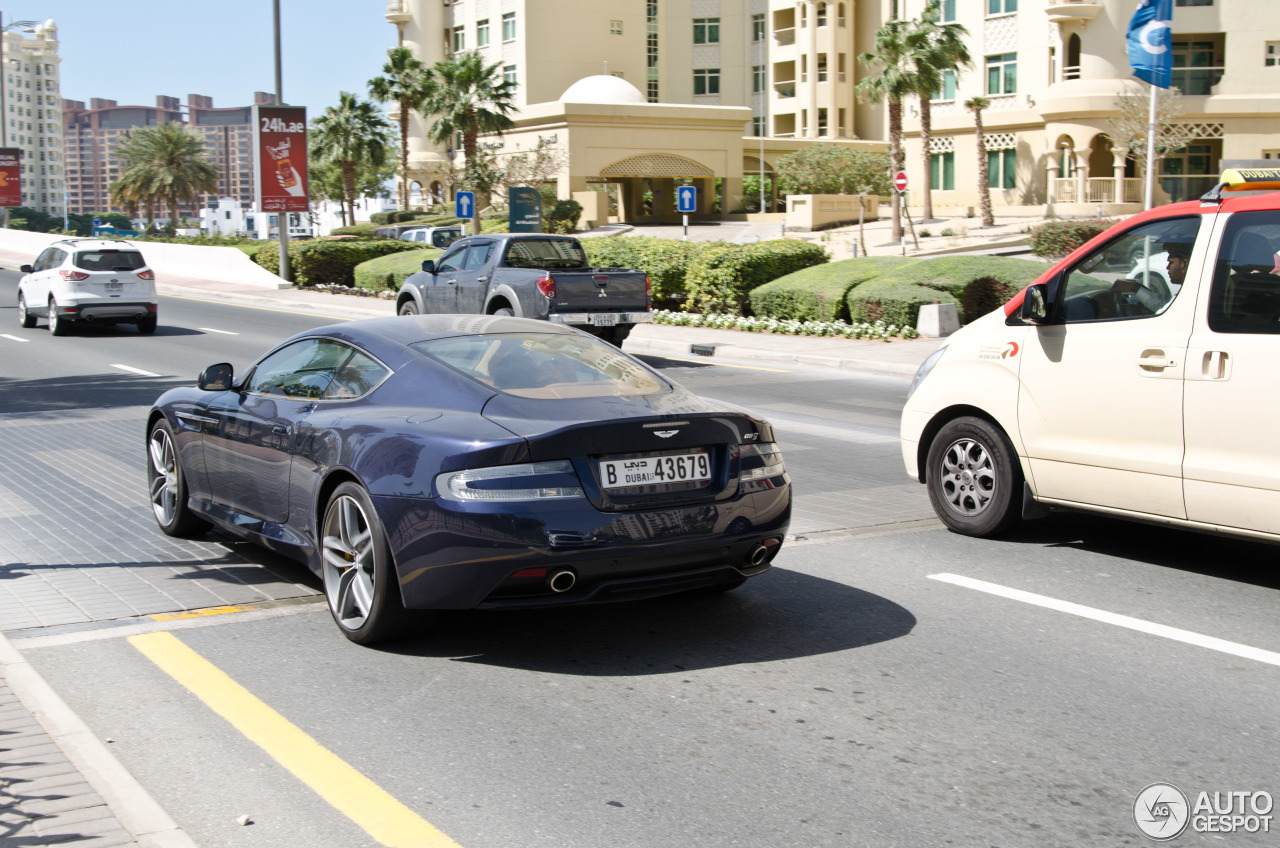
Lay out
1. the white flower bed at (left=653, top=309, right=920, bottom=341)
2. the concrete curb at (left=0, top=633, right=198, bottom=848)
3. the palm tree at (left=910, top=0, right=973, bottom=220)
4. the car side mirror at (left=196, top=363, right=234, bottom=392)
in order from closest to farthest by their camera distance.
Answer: the concrete curb at (left=0, top=633, right=198, bottom=848) → the car side mirror at (left=196, top=363, right=234, bottom=392) → the white flower bed at (left=653, top=309, right=920, bottom=341) → the palm tree at (left=910, top=0, right=973, bottom=220)

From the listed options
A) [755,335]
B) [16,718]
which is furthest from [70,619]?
[755,335]

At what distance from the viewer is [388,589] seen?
5293 millimetres

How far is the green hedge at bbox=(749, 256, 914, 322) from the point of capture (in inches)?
887

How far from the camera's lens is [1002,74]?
5728 cm

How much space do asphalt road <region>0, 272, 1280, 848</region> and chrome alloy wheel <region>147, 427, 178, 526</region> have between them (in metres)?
1.77

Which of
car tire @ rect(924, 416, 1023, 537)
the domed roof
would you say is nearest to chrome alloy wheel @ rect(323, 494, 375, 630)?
car tire @ rect(924, 416, 1023, 537)

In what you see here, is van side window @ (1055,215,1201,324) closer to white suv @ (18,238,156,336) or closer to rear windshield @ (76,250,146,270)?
white suv @ (18,238,156,336)

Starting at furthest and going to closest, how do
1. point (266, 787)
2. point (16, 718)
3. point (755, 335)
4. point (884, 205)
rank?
point (884, 205) → point (755, 335) → point (16, 718) → point (266, 787)

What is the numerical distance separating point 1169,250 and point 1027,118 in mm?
52246

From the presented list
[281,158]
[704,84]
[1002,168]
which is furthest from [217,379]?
[704,84]

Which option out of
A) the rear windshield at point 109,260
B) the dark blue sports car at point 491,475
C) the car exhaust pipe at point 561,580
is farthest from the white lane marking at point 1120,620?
the rear windshield at point 109,260

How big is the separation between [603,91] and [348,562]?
70.2 m

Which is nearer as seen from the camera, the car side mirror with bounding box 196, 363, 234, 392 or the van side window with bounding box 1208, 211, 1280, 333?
the van side window with bounding box 1208, 211, 1280, 333

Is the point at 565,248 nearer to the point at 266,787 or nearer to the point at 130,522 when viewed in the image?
the point at 130,522
